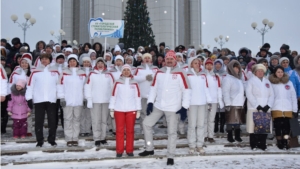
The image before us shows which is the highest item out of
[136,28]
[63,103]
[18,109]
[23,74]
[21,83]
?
[136,28]

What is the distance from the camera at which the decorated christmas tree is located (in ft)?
62.1

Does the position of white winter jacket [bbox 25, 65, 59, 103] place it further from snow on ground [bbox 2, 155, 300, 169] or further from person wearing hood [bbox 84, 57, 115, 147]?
snow on ground [bbox 2, 155, 300, 169]

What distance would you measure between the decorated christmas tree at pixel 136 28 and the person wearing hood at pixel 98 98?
10.6m

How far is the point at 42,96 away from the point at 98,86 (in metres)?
1.37

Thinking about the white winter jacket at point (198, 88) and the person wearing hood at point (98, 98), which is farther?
the person wearing hood at point (98, 98)

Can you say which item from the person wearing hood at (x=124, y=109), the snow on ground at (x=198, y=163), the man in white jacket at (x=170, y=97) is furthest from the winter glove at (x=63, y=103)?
the man in white jacket at (x=170, y=97)

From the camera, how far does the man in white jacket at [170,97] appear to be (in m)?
7.00

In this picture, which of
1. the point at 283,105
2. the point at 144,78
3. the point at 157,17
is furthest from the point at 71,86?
the point at 157,17

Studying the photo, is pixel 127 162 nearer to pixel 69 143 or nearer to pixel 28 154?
pixel 69 143

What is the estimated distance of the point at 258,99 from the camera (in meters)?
8.34

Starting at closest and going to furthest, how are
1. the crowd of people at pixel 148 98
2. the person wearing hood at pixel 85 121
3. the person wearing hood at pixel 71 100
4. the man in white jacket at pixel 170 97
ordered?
the man in white jacket at pixel 170 97 < the crowd of people at pixel 148 98 < the person wearing hood at pixel 71 100 < the person wearing hood at pixel 85 121

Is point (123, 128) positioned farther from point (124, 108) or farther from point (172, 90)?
point (172, 90)

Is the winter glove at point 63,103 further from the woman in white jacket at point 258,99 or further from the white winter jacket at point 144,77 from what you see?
the woman in white jacket at point 258,99

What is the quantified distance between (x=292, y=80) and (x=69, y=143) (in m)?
6.18
